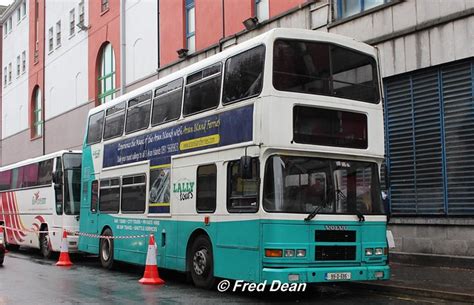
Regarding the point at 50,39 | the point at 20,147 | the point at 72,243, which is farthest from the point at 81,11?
the point at 72,243

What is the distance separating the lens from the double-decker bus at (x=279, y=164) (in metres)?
9.41

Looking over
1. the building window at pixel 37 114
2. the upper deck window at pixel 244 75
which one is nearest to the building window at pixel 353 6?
the upper deck window at pixel 244 75

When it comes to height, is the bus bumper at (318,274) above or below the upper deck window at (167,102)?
below

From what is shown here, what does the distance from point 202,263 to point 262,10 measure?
11611 millimetres

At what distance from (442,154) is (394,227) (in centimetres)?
223

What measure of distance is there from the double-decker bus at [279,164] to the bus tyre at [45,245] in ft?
26.6

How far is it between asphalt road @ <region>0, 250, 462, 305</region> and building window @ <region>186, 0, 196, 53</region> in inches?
497

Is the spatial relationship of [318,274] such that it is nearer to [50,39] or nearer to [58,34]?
[58,34]

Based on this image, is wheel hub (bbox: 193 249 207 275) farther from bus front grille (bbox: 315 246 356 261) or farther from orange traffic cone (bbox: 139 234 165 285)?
bus front grille (bbox: 315 246 356 261)

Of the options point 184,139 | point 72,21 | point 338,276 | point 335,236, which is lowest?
point 338,276

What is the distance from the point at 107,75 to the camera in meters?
32.2

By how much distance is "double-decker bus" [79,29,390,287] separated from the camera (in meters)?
9.41

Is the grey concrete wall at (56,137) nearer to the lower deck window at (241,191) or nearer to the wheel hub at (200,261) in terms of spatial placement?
the wheel hub at (200,261)

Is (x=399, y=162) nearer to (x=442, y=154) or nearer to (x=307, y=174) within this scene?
(x=442, y=154)
